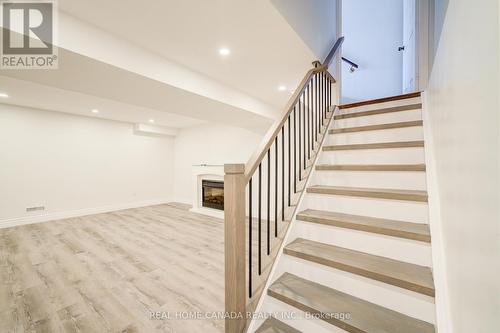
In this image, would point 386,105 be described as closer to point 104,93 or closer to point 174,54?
point 174,54

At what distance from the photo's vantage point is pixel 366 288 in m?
1.22

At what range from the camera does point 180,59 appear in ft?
7.61

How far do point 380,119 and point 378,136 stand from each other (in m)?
0.32

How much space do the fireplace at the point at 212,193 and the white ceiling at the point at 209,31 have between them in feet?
10.9

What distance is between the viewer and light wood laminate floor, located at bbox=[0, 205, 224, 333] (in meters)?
1.66

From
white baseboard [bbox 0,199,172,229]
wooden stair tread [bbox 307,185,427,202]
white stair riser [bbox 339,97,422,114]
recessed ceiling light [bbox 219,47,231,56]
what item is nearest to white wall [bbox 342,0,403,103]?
white stair riser [bbox 339,97,422,114]

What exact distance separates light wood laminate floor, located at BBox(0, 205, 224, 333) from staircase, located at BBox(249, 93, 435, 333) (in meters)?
0.75

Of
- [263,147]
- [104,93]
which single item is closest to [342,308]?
[263,147]

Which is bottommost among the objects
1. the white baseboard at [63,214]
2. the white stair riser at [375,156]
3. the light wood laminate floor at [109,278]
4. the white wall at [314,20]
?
the light wood laminate floor at [109,278]

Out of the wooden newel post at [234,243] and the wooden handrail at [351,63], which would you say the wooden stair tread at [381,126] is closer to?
the wooden newel post at [234,243]

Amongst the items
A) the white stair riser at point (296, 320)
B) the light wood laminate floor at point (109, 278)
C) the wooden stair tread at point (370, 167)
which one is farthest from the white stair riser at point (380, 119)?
the light wood laminate floor at point (109, 278)

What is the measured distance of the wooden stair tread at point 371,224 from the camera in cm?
125

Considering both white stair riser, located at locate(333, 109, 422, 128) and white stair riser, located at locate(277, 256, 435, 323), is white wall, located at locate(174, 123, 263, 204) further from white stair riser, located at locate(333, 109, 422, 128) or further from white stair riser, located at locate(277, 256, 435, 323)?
white stair riser, located at locate(277, 256, 435, 323)

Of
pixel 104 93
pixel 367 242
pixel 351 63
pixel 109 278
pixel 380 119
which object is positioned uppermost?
pixel 351 63
